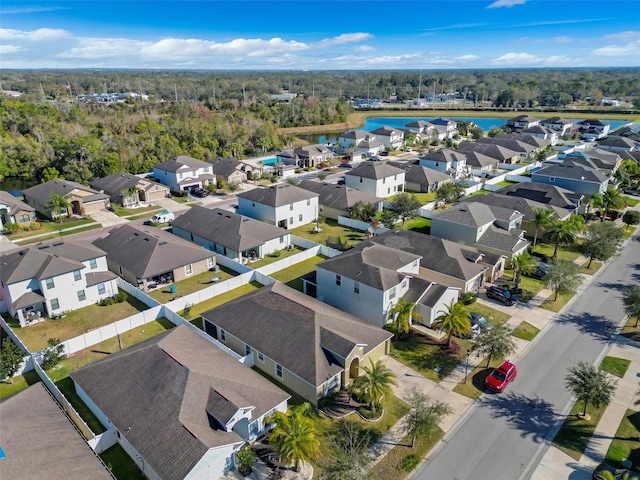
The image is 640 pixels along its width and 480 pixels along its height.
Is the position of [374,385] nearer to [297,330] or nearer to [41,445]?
[297,330]

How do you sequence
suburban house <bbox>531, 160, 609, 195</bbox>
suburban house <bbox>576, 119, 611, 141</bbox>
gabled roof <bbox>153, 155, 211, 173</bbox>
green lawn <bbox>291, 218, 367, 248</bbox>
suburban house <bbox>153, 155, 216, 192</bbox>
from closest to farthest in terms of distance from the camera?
green lawn <bbox>291, 218, 367, 248</bbox>
suburban house <bbox>531, 160, 609, 195</bbox>
suburban house <bbox>153, 155, 216, 192</bbox>
gabled roof <bbox>153, 155, 211, 173</bbox>
suburban house <bbox>576, 119, 611, 141</bbox>

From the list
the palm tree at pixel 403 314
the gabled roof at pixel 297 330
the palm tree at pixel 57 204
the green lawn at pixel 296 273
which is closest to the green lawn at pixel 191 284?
the green lawn at pixel 296 273

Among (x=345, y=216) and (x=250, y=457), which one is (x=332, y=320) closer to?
(x=250, y=457)

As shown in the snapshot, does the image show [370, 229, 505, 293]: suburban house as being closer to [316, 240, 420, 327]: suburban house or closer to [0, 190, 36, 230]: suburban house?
[316, 240, 420, 327]: suburban house

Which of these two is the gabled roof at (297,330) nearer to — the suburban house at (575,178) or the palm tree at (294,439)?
the palm tree at (294,439)

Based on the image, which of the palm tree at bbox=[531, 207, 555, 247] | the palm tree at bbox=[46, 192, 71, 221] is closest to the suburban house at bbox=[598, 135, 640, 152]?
the palm tree at bbox=[531, 207, 555, 247]

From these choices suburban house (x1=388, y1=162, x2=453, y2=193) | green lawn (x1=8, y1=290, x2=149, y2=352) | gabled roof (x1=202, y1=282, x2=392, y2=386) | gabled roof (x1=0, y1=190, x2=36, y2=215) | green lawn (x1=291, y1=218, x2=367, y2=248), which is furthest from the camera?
suburban house (x1=388, y1=162, x2=453, y2=193)

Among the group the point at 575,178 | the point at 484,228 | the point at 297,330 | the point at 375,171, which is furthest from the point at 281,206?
the point at 575,178
